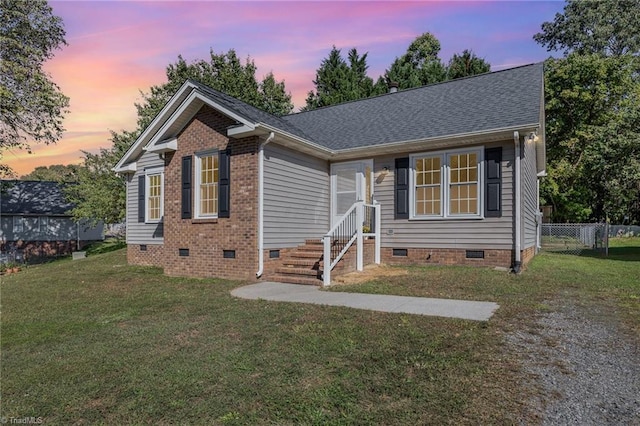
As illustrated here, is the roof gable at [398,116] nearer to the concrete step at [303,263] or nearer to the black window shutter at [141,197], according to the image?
the black window shutter at [141,197]

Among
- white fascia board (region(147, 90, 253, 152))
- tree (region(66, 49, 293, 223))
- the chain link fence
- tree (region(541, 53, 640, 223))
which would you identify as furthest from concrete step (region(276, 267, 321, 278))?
tree (region(541, 53, 640, 223))

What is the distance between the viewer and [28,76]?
15.7 m

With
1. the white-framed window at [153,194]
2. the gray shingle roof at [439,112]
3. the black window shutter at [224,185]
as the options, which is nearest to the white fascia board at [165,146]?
the black window shutter at [224,185]

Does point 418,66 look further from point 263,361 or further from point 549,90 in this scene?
point 263,361

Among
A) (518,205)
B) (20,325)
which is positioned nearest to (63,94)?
(20,325)

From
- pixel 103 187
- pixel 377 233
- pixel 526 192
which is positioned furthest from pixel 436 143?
pixel 103 187

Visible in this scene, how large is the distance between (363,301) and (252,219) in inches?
150

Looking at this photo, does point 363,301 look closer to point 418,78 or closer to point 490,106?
Result: point 490,106

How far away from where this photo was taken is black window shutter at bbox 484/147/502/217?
9.30 m

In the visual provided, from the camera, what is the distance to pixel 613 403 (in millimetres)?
2840

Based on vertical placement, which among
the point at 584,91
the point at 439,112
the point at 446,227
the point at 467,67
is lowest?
the point at 446,227

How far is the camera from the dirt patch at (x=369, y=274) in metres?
8.36

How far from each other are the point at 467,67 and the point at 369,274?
26267mm

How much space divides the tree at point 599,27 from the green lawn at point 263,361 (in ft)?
99.3
